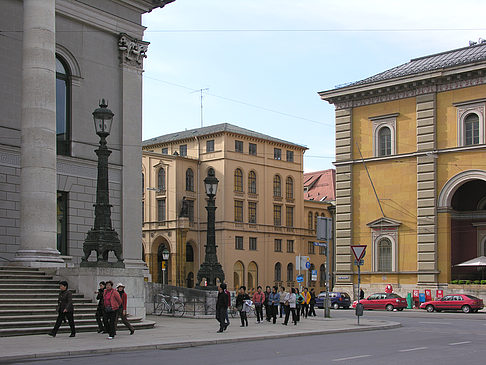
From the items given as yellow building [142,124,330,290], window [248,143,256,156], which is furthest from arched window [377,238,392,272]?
window [248,143,256,156]

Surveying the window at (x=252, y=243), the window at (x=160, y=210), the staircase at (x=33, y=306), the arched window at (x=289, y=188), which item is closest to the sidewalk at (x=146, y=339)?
the staircase at (x=33, y=306)

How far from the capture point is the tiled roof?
49.9 meters

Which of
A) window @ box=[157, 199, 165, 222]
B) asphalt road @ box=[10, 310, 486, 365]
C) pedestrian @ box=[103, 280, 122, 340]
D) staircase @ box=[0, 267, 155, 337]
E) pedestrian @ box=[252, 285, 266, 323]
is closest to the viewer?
asphalt road @ box=[10, 310, 486, 365]

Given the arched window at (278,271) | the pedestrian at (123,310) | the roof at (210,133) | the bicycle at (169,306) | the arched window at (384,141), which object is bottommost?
the arched window at (278,271)

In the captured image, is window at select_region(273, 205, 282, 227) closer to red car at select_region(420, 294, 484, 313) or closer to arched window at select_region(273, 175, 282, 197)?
arched window at select_region(273, 175, 282, 197)

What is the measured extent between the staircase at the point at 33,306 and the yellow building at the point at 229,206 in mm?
53917

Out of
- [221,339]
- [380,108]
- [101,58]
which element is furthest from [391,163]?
[221,339]

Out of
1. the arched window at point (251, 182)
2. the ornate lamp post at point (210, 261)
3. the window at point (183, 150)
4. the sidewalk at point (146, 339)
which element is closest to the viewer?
the sidewalk at point (146, 339)

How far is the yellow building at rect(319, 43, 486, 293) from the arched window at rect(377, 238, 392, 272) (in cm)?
7

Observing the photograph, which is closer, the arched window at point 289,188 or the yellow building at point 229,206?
the yellow building at point 229,206

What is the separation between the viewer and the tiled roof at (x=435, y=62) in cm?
4987

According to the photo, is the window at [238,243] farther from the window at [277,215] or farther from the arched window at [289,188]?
the arched window at [289,188]

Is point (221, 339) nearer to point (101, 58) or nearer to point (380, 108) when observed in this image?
point (101, 58)

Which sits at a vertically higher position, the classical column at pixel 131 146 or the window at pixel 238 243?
the classical column at pixel 131 146
